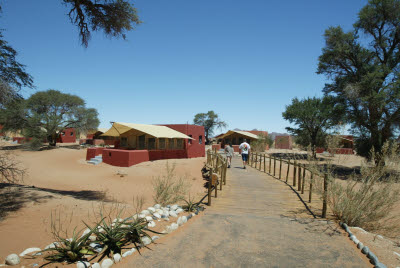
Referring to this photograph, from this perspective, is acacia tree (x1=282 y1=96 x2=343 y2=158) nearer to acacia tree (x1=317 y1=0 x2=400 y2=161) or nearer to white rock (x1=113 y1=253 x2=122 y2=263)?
acacia tree (x1=317 y1=0 x2=400 y2=161)

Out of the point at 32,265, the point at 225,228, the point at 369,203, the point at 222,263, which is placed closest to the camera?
the point at 32,265

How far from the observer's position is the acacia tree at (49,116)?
3059 cm

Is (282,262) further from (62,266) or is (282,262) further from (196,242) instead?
(62,266)

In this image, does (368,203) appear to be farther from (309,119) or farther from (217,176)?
(309,119)

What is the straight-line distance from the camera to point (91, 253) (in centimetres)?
330

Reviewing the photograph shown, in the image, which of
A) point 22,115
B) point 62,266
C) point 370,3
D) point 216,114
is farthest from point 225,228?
point 216,114

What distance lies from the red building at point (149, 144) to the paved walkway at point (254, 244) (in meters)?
14.7

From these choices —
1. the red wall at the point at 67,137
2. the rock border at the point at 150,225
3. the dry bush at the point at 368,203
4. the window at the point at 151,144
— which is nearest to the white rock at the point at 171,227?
the rock border at the point at 150,225

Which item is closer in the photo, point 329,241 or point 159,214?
point 329,241

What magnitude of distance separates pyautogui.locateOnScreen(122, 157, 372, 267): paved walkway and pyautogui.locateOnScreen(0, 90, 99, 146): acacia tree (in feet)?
106

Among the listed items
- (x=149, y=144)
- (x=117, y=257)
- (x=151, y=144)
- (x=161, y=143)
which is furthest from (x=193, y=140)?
(x=117, y=257)

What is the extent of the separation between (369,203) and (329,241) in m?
1.55

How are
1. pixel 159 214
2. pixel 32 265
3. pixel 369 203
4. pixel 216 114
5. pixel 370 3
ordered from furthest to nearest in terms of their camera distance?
pixel 216 114 → pixel 370 3 → pixel 159 214 → pixel 369 203 → pixel 32 265

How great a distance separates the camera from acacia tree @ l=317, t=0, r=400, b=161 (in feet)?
48.3
